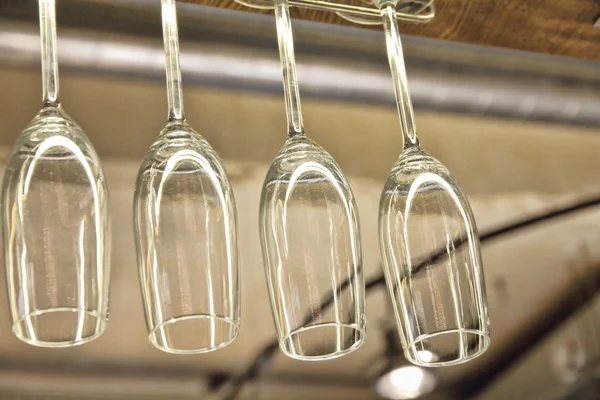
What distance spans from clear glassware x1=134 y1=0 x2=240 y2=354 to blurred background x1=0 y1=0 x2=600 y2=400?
371 mm

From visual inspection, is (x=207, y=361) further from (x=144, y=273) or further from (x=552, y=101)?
(x=552, y=101)

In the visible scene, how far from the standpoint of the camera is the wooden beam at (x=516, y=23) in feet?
2.15

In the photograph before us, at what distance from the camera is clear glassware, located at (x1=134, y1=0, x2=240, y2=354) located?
1.29 feet

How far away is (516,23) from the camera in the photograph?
27.7 inches

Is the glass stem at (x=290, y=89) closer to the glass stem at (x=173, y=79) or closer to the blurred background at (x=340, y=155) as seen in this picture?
the glass stem at (x=173, y=79)

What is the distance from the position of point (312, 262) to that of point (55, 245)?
→ 13cm

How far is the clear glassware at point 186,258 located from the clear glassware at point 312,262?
0.02 meters

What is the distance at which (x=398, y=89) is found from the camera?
0.52 meters

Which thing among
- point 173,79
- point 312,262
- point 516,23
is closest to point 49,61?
point 173,79

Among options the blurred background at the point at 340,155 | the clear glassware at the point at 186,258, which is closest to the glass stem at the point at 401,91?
the clear glassware at the point at 186,258

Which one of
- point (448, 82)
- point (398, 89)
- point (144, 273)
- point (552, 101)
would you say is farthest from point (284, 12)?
point (552, 101)

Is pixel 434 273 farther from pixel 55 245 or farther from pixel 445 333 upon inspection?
pixel 55 245

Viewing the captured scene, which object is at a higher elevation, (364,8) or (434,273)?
(364,8)

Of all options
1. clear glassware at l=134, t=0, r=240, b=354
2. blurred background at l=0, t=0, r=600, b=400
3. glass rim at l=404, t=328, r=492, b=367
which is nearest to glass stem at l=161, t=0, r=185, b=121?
clear glassware at l=134, t=0, r=240, b=354
